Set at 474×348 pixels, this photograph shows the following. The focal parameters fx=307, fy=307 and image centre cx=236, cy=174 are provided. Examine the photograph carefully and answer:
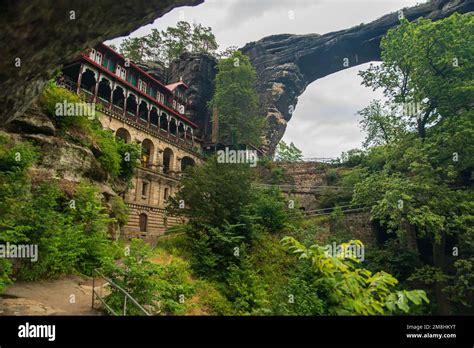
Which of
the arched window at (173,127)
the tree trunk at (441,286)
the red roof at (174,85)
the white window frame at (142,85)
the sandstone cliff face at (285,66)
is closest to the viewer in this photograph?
the tree trunk at (441,286)

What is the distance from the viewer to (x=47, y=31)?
486 centimetres

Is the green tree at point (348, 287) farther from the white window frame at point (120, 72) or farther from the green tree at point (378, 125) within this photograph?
the white window frame at point (120, 72)

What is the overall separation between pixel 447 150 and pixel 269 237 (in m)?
11.7

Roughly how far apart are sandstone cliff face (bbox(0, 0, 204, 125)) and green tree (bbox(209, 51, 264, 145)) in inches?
1478

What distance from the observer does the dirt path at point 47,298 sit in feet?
21.9

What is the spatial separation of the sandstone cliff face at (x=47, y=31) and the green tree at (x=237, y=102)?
123 ft

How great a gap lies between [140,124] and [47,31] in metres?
31.9

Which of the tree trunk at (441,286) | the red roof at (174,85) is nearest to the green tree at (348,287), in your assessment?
the tree trunk at (441,286)

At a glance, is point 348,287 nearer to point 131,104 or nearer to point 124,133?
point 124,133

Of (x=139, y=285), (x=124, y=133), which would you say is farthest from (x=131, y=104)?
(x=139, y=285)

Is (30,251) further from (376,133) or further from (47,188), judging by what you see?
(376,133)

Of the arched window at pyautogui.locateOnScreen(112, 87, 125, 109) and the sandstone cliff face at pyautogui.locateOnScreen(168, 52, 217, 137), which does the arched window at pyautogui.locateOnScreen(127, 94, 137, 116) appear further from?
the sandstone cliff face at pyautogui.locateOnScreen(168, 52, 217, 137)

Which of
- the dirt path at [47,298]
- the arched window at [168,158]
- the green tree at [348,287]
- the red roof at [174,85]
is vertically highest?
the red roof at [174,85]
